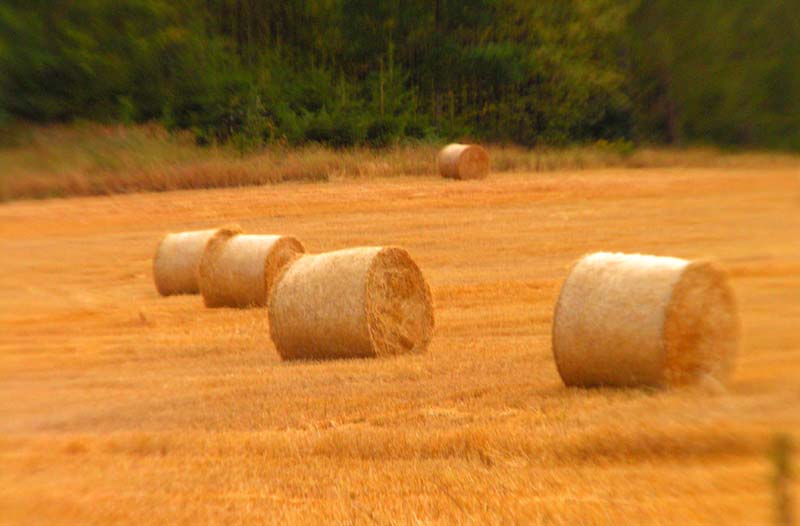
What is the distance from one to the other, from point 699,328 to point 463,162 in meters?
15.1

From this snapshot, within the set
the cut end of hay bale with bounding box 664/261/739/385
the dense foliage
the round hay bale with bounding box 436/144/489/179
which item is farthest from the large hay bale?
the round hay bale with bounding box 436/144/489/179

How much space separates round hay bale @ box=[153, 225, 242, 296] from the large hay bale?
3.73 m

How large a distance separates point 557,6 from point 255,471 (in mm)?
23526

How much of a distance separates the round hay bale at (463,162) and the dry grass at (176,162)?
32.7 inches

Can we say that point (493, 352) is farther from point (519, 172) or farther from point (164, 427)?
point (519, 172)

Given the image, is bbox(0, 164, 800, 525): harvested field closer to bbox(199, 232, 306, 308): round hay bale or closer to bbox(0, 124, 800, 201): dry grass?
A: bbox(199, 232, 306, 308): round hay bale

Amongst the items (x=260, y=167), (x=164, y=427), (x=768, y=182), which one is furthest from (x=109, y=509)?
(x=260, y=167)

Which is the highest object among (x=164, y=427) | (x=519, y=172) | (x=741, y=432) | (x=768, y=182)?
(x=768, y=182)

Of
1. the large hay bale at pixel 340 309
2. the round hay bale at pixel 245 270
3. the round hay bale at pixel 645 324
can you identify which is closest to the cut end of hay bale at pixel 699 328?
the round hay bale at pixel 645 324

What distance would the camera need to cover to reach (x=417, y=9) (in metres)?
28.6

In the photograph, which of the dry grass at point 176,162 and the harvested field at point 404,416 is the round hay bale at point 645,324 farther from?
the dry grass at point 176,162

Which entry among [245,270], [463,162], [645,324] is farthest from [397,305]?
[463,162]

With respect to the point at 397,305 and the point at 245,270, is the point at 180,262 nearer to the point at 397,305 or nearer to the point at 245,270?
the point at 245,270

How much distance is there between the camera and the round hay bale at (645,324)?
20.4 feet
